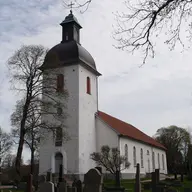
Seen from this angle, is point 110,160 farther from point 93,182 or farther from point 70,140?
point 93,182

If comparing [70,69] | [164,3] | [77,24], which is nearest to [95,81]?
[70,69]

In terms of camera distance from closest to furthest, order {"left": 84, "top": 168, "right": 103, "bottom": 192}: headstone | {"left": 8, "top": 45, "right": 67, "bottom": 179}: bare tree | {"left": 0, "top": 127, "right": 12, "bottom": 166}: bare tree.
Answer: {"left": 84, "top": 168, "right": 103, "bottom": 192}: headstone
{"left": 8, "top": 45, "right": 67, "bottom": 179}: bare tree
{"left": 0, "top": 127, "right": 12, "bottom": 166}: bare tree

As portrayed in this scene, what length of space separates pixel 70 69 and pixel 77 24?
5.22m

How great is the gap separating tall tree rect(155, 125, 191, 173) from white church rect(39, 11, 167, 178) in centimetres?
2416

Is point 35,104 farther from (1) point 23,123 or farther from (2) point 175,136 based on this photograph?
(2) point 175,136

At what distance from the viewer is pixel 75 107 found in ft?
94.6

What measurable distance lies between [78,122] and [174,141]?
35.5 m

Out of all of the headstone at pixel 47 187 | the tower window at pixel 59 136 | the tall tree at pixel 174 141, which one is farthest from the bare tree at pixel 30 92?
the tall tree at pixel 174 141

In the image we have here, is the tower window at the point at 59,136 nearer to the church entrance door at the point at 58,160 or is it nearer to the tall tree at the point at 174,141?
the church entrance door at the point at 58,160

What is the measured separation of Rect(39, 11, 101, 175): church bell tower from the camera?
90.8 ft

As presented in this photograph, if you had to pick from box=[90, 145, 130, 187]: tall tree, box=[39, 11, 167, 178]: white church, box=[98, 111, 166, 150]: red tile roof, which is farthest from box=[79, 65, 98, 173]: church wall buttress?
box=[98, 111, 166, 150]: red tile roof

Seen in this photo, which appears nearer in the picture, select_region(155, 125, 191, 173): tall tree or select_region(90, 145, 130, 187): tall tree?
select_region(90, 145, 130, 187): tall tree

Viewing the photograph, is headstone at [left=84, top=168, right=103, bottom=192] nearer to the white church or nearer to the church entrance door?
the white church

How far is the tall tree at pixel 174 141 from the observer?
55.3 m
